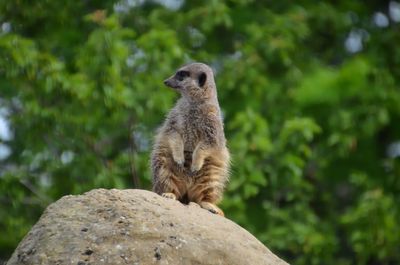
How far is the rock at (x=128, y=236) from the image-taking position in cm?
664

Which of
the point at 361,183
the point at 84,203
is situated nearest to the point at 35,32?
the point at 361,183

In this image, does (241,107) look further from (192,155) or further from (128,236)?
(128,236)

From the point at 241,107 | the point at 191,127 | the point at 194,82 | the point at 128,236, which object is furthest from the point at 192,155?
the point at 241,107

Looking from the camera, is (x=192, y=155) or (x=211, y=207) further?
(x=192, y=155)

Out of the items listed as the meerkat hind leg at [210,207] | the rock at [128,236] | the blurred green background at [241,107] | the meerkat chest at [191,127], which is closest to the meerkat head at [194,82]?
the meerkat chest at [191,127]

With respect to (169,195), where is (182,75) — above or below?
above

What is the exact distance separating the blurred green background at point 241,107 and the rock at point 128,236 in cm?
379

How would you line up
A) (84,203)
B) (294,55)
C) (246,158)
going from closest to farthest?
(84,203)
(246,158)
(294,55)

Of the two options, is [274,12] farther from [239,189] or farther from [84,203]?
[84,203]

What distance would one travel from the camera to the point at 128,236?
6734 millimetres

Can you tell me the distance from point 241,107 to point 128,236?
8011mm

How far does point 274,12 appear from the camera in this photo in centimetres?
1656

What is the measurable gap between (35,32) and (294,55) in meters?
3.94

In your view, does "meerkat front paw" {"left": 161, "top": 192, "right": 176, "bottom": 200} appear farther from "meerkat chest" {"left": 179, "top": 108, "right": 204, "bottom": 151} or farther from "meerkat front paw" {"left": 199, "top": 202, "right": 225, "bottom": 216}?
"meerkat chest" {"left": 179, "top": 108, "right": 204, "bottom": 151}
